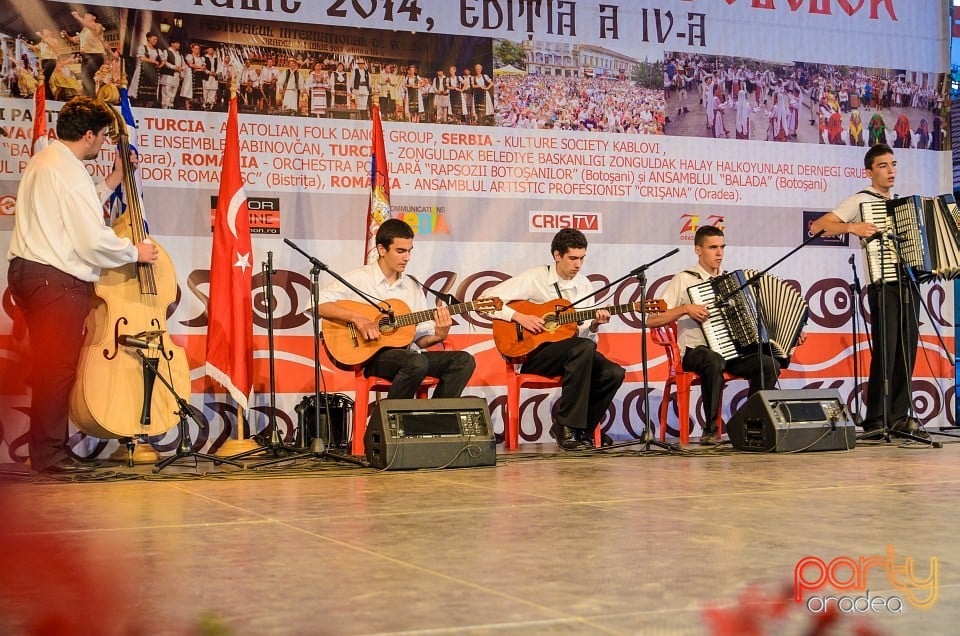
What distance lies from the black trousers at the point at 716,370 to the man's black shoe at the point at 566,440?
2.48ft

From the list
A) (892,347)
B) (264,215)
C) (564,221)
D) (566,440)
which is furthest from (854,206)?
(264,215)

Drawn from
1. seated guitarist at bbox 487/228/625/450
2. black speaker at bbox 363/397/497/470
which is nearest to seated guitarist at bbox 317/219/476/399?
seated guitarist at bbox 487/228/625/450

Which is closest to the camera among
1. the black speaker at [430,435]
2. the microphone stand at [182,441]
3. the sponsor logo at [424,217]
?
the microphone stand at [182,441]

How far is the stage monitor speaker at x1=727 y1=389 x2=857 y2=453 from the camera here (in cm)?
500

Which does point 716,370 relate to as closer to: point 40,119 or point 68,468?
point 68,468

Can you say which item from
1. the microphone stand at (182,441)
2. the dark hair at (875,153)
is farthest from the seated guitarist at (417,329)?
the dark hair at (875,153)

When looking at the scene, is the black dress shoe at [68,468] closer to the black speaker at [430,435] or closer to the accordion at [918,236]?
the black speaker at [430,435]

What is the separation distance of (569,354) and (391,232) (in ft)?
3.54

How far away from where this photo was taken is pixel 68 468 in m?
4.30

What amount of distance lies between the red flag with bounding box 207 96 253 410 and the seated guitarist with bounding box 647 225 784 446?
2129 mm

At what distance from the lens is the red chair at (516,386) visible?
18.1 feet

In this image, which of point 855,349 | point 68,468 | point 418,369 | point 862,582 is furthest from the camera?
point 855,349

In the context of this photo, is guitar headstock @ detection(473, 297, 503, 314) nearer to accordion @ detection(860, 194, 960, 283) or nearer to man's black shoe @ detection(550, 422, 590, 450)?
man's black shoe @ detection(550, 422, 590, 450)

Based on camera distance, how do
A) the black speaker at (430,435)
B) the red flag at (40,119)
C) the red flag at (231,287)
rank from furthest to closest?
the red flag at (231,287) → the red flag at (40,119) → the black speaker at (430,435)
